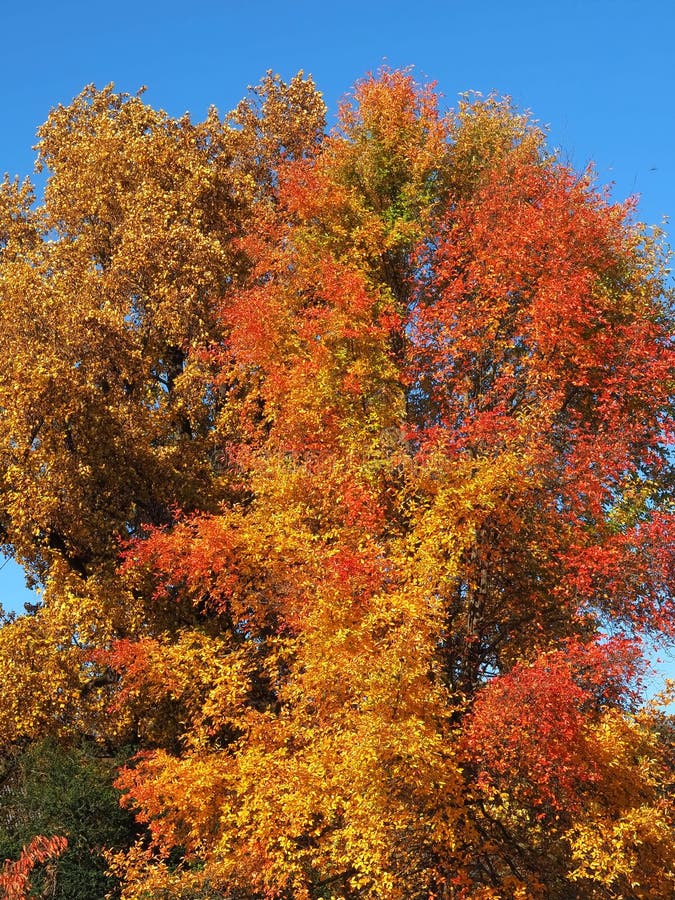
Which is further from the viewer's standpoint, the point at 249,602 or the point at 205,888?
the point at 249,602

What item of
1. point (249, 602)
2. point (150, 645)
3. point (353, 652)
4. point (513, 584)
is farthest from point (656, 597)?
point (150, 645)

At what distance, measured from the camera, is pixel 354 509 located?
53.6 ft

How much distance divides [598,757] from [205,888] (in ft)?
24.9

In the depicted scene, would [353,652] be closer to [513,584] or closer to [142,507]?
[513,584]

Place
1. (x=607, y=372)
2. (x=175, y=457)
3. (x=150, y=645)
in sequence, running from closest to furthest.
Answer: (x=150, y=645) → (x=607, y=372) → (x=175, y=457)

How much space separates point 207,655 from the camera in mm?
16328

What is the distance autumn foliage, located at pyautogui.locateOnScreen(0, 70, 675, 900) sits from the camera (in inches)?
A: 528

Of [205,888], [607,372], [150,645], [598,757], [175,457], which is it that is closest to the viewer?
[598,757]

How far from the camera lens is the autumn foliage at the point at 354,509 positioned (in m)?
13.4

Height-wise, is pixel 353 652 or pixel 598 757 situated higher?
pixel 353 652

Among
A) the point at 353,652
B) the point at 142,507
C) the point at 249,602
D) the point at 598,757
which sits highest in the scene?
the point at 142,507

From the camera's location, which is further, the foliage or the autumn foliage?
the foliage

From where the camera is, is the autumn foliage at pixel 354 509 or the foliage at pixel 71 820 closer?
the autumn foliage at pixel 354 509

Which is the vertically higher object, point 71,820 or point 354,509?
point 354,509
